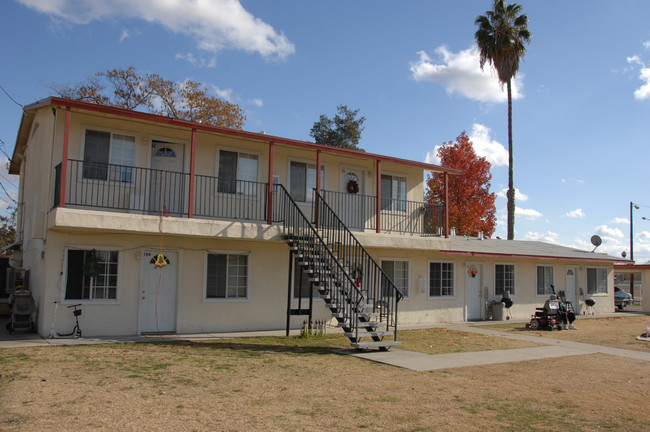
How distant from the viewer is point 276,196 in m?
14.8

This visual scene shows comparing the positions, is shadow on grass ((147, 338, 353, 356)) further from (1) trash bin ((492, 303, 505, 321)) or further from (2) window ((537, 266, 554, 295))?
(2) window ((537, 266, 554, 295))

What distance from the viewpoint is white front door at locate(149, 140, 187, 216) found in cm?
1327

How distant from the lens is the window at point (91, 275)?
1203 centimetres

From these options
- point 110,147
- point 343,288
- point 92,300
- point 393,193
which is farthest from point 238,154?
point 393,193

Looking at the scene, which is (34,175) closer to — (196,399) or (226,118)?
(196,399)

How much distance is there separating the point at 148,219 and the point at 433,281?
404 inches

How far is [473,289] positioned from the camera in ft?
63.0

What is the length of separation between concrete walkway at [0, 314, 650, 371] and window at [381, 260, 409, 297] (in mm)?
4374

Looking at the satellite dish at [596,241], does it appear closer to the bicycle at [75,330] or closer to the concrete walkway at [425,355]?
the concrete walkway at [425,355]

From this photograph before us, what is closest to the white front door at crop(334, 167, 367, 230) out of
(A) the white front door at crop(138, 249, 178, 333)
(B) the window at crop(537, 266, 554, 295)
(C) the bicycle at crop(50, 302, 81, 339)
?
(A) the white front door at crop(138, 249, 178, 333)

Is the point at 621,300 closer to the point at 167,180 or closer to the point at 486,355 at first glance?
the point at 486,355

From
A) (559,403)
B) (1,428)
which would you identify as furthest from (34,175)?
(559,403)

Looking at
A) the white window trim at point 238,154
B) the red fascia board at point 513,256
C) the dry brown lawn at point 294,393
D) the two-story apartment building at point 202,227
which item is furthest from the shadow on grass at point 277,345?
the red fascia board at point 513,256

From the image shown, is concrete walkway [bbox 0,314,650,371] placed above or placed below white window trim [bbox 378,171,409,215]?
below
